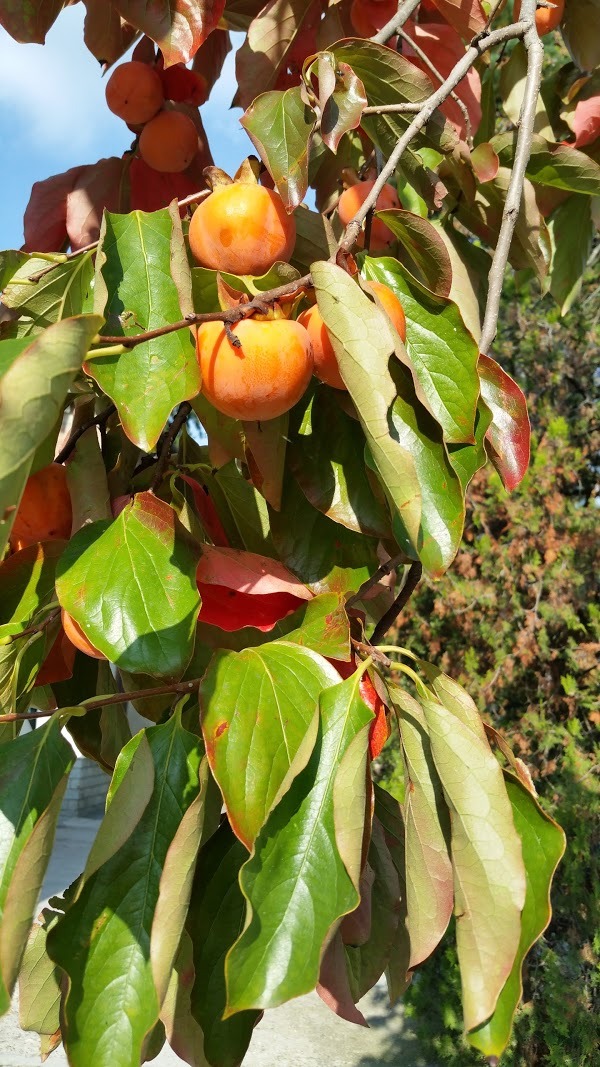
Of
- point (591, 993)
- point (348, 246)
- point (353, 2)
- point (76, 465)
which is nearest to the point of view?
point (348, 246)

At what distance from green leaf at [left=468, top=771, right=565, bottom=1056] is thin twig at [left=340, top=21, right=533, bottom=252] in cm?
42

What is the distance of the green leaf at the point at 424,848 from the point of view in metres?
0.61

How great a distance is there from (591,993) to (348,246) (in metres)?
2.61

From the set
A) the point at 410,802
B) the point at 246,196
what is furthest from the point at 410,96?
the point at 410,802

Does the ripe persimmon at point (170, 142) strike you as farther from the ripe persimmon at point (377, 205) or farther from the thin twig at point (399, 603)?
the thin twig at point (399, 603)

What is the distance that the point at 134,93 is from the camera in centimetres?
110

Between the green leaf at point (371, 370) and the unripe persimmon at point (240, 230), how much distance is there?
12cm

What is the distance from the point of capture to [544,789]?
303 centimetres

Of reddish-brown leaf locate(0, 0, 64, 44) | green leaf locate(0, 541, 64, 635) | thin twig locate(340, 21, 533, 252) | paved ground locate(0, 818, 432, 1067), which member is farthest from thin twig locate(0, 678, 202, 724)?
paved ground locate(0, 818, 432, 1067)

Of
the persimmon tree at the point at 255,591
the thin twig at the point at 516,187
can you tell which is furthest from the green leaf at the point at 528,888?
the thin twig at the point at 516,187

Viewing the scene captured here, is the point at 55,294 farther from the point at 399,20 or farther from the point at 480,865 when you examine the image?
the point at 480,865

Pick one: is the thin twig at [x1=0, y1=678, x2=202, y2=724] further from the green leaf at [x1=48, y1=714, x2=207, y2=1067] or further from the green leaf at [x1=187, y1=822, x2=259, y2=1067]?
the green leaf at [x1=187, y1=822, x2=259, y2=1067]

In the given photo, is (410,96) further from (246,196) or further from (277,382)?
(277,382)

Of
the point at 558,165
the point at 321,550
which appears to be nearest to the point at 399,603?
the point at 321,550
